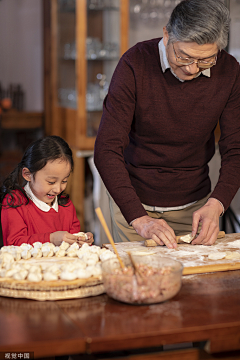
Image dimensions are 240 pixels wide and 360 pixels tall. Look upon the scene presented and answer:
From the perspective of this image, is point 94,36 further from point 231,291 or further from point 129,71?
point 231,291

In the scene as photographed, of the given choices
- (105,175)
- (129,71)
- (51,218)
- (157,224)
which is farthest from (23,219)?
(129,71)

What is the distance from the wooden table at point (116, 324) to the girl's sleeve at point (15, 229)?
0.56m

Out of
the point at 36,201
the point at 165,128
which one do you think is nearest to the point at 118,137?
the point at 165,128

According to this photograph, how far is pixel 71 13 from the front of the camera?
3.88 metres

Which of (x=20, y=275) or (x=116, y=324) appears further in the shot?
(x=20, y=275)

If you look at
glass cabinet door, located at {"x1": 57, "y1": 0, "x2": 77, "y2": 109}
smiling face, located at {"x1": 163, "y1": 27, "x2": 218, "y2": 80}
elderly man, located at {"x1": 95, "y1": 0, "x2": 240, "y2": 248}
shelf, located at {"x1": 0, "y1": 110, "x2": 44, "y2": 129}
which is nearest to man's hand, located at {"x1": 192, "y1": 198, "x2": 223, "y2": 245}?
elderly man, located at {"x1": 95, "y1": 0, "x2": 240, "y2": 248}

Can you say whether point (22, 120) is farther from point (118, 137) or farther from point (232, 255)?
point (232, 255)

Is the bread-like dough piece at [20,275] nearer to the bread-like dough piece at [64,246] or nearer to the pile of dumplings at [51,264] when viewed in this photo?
the pile of dumplings at [51,264]

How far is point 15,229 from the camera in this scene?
1.82 metres

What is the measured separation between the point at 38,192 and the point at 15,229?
19 centimetres

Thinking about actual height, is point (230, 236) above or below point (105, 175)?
below

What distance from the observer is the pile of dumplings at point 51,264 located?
123 cm

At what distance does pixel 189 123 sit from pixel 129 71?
13.1 inches

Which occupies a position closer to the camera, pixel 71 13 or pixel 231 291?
pixel 231 291
